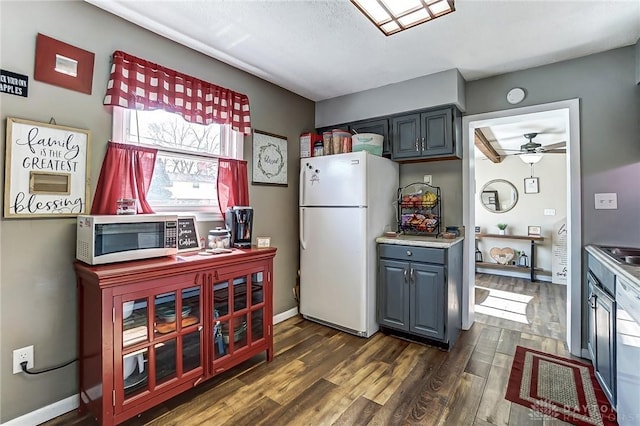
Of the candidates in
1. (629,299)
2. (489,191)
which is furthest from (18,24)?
(489,191)

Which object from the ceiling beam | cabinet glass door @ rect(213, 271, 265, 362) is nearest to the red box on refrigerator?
cabinet glass door @ rect(213, 271, 265, 362)

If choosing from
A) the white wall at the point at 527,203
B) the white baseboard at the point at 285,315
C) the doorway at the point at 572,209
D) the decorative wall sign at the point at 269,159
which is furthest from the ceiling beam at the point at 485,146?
the white baseboard at the point at 285,315

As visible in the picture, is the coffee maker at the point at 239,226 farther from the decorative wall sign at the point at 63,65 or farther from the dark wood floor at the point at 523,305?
the dark wood floor at the point at 523,305

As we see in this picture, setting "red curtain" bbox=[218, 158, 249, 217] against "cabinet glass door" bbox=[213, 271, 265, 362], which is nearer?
"cabinet glass door" bbox=[213, 271, 265, 362]

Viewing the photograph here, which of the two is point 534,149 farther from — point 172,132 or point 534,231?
point 172,132

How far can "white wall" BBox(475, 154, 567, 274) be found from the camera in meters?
5.34

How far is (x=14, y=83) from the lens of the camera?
1.59 metres

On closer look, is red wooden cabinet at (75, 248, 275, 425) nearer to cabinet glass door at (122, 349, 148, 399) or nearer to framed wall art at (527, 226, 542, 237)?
cabinet glass door at (122, 349, 148, 399)

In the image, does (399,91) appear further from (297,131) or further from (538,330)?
(538,330)

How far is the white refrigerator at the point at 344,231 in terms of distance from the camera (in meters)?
2.81

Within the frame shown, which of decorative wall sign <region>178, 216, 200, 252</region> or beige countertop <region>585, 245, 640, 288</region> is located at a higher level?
decorative wall sign <region>178, 216, 200, 252</region>

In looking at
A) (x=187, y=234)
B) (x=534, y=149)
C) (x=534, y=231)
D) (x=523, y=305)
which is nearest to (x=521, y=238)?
(x=534, y=231)

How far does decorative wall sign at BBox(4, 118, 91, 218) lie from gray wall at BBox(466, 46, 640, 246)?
11.7 ft

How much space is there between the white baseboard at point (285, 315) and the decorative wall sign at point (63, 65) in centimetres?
245
